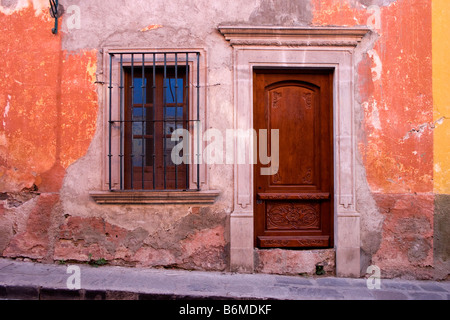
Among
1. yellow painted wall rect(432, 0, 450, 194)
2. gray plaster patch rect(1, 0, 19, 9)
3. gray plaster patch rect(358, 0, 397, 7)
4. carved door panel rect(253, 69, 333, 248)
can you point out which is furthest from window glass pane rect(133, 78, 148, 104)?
yellow painted wall rect(432, 0, 450, 194)

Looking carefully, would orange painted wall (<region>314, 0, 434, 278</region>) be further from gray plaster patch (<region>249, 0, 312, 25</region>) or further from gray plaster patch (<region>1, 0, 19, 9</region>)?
gray plaster patch (<region>1, 0, 19, 9</region>)

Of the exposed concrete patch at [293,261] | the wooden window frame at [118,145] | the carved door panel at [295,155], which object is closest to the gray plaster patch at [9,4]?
the wooden window frame at [118,145]

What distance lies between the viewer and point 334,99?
402cm

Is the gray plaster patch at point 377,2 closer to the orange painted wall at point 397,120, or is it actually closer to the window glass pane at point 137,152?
the orange painted wall at point 397,120

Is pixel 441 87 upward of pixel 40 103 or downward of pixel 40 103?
upward

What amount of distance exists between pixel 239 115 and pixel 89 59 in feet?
7.15

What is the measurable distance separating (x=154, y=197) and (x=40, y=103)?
6.71ft

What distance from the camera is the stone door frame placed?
12.8 ft

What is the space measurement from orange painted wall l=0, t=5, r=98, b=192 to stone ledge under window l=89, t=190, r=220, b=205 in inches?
27.0

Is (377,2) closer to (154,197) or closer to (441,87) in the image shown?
(441,87)

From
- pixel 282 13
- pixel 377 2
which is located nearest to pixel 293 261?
pixel 282 13

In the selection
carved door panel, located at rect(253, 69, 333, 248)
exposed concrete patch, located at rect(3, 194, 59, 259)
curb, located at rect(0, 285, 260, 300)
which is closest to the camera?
curb, located at rect(0, 285, 260, 300)
